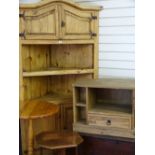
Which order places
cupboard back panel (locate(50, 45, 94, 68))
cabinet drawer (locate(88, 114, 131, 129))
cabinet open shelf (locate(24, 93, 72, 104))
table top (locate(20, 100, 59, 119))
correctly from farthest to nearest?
cupboard back panel (locate(50, 45, 94, 68))
cabinet open shelf (locate(24, 93, 72, 104))
cabinet drawer (locate(88, 114, 131, 129))
table top (locate(20, 100, 59, 119))

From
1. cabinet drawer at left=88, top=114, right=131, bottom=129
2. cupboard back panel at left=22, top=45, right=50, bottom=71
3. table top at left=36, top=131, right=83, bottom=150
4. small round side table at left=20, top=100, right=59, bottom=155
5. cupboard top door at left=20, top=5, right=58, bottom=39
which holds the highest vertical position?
cupboard top door at left=20, top=5, right=58, bottom=39

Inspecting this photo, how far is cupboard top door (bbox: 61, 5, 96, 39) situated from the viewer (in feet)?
10.8

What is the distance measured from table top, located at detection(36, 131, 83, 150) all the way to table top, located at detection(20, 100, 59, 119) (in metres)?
0.30

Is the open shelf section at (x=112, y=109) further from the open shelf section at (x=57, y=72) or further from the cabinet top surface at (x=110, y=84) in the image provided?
the open shelf section at (x=57, y=72)

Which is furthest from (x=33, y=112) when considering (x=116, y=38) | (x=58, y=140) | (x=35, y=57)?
(x=116, y=38)

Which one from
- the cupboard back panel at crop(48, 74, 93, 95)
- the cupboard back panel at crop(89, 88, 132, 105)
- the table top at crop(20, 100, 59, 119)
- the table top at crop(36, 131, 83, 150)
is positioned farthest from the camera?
the cupboard back panel at crop(48, 74, 93, 95)

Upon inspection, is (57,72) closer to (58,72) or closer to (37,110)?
(58,72)

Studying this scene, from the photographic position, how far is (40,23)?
325 centimetres

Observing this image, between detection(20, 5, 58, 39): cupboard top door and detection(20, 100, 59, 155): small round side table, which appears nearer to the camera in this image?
detection(20, 100, 59, 155): small round side table

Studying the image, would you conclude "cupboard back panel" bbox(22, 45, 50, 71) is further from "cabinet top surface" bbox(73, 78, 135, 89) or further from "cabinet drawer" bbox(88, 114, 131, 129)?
"cabinet drawer" bbox(88, 114, 131, 129)

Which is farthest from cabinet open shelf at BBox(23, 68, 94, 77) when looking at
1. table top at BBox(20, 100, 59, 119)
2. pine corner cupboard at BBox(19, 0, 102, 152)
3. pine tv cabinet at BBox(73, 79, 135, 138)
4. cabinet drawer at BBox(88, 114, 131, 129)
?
cabinet drawer at BBox(88, 114, 131, 129)

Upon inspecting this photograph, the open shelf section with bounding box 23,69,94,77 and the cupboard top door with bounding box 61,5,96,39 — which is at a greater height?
the cupboard top door with bounding box 61,5,96,39

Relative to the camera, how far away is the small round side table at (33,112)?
2579 millimetres
